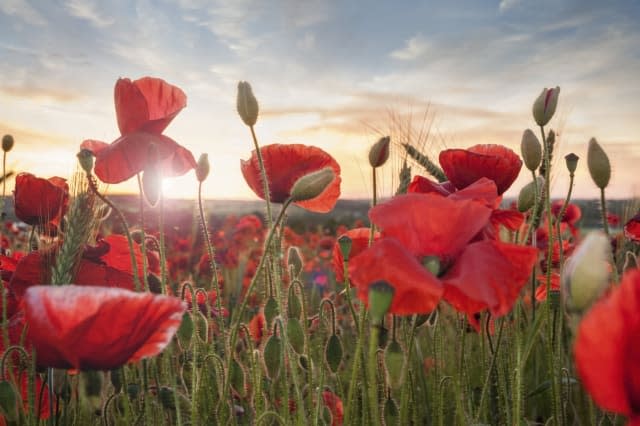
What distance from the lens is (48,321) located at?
3.01ft

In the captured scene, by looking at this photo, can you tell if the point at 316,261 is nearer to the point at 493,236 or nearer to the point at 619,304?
the point at 493,236

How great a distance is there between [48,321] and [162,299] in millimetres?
159

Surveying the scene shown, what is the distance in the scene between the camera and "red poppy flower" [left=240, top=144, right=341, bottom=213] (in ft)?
5.63

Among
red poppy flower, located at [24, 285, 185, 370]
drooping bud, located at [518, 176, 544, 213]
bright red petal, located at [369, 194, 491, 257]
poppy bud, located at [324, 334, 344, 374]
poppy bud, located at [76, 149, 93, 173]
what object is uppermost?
poppy bud, located at [76, 149, 93, 173]

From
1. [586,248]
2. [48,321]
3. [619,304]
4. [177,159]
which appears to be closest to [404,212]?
[586,248]

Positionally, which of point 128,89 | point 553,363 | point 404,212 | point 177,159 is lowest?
point 553,363

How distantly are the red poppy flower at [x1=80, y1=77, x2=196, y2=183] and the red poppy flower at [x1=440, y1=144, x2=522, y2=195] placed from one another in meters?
0.71

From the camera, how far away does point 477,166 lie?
1.52 metres

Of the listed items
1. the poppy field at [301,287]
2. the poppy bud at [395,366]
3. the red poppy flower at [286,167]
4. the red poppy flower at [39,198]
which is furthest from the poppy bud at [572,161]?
the red poppy flower at [39,198]

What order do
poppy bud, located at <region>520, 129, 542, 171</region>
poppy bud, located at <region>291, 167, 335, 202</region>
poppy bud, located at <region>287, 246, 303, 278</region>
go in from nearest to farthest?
poppy bud, located at <region>291, 167, 335, 202</region>
poppy bud, located at <region>520, 129, 542, 171</region>
poppy bud, located at <region>287, 246, 303, 278</region>

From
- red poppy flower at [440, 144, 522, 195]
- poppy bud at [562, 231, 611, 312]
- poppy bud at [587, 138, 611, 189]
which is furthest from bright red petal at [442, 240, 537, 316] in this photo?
poppy bud at [587, 138, 611, 189]

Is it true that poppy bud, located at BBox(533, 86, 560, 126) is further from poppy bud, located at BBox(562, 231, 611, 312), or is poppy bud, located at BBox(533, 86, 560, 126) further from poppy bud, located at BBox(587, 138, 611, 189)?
poppy bud, located at BBox(562, 231, 611, 312)

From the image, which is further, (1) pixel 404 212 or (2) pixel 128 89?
(2) pixel 128 89

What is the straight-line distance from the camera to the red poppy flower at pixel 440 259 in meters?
0.90
